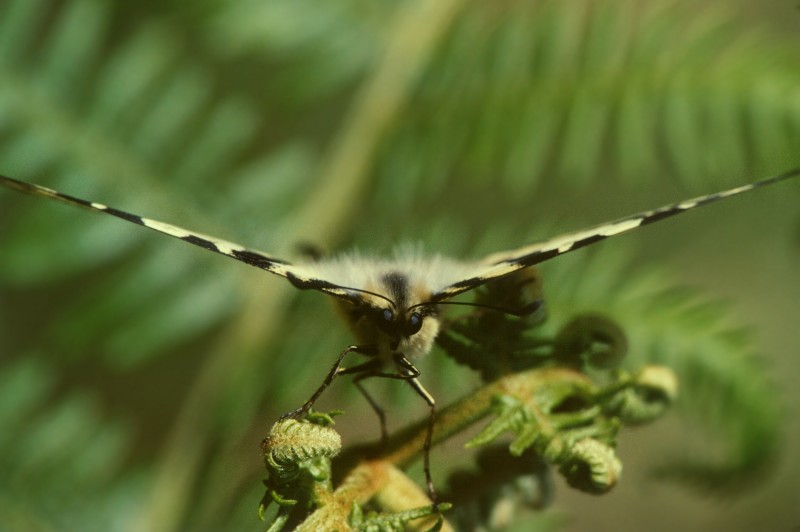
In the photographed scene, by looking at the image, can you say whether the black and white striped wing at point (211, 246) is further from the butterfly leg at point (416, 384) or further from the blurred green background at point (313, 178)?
the blurred green background at point (313, 178)

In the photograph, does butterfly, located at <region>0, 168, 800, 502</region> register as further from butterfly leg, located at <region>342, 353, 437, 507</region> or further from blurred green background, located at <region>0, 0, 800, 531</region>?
blurred green background, located at <region>0, 0, 800, 531</region>

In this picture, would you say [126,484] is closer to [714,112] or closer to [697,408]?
[697,408]

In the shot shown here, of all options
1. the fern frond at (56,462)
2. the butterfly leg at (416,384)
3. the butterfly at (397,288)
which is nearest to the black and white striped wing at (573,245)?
the butterfly at (397,288)

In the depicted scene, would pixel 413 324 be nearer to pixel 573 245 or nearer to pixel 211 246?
Answer: pixel 573 245

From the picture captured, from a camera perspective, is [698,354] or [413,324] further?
[698,354]

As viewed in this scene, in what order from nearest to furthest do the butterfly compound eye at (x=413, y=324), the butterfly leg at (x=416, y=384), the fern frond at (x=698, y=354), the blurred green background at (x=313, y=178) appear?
the butterfly leg at (x=416, y=384) < the butterfly compound eye at (x=413, y=324) < the fern frond at (x=698, y=354) < the blurred green background at (x=313, y=178)

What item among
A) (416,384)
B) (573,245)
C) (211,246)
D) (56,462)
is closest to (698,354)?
(573,245)
